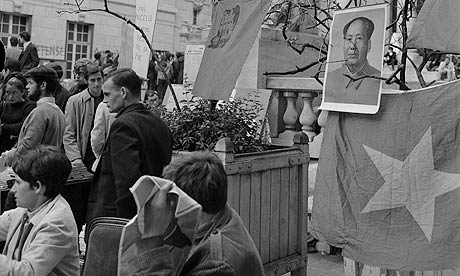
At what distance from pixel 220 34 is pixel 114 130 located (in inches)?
67.2

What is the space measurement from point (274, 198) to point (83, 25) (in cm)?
2525

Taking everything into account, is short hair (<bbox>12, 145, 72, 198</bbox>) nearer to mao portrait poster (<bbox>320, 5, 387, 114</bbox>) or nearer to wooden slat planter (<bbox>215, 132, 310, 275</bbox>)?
wooden slat planter (<bbox>215, 132, 310, 275</bbox>)

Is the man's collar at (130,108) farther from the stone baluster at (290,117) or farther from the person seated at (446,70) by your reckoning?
the person seated at (446,70)

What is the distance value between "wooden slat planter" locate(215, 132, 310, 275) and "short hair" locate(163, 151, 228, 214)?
6.94ft

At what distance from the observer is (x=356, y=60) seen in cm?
482

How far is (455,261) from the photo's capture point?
173 inches

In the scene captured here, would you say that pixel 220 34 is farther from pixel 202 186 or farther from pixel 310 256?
pixel 202 186

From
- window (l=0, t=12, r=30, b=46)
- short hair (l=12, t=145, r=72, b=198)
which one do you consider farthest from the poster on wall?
window (l=0, t=12, r=30, b=46)

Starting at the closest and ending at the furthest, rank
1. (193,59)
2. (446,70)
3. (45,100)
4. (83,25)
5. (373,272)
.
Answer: (373,272), (45,100), (193,59), (446,70), (83,25)

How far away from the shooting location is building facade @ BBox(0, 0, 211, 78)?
26.7m

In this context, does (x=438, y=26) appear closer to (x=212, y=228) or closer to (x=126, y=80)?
(x=126, y=80)

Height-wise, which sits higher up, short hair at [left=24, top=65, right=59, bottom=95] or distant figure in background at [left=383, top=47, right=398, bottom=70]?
distant figure in background at [left=383, top=47, right=398, bottom=70]

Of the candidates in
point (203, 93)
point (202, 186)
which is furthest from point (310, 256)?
point (202, 186)

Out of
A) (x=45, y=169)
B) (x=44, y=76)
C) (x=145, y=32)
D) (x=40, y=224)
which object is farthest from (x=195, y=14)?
(x=40, y=224)
